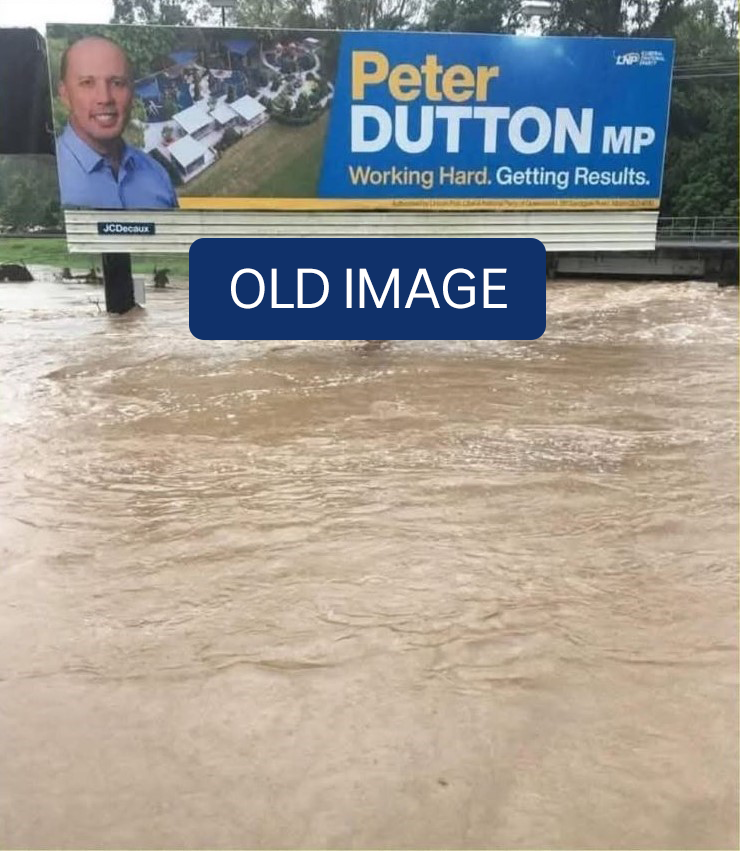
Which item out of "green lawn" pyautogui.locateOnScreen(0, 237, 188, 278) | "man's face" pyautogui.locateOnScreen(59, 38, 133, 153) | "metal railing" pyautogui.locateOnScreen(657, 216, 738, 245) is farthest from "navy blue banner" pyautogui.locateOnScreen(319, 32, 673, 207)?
"green lawn" pyautogui.locateOnScreen(0, 237, 188, 278)

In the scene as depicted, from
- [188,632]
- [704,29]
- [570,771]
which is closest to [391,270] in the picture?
[188,632]

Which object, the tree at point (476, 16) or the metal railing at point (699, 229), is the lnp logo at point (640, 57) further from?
the tree at point (476, 16)

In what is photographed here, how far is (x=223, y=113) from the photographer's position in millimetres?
11500

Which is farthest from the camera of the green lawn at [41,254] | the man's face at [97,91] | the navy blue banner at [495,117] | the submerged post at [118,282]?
the green lawn at [41,254]

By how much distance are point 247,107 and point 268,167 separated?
950 millimetres

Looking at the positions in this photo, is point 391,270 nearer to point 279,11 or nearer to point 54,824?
point 54,824

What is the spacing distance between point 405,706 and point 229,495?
2.82 meters

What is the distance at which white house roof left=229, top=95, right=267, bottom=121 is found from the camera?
11.5m

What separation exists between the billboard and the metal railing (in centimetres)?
1099

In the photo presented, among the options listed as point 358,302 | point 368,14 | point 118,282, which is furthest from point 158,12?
point 358,302

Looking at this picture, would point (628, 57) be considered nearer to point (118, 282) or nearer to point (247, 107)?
point (247, 107)

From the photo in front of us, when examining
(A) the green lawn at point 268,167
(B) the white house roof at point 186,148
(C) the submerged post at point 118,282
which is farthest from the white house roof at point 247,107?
(C) the submerged post at point 118,282

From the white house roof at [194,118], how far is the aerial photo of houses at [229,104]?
0.05ft

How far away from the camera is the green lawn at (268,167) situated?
11414 millimetres
